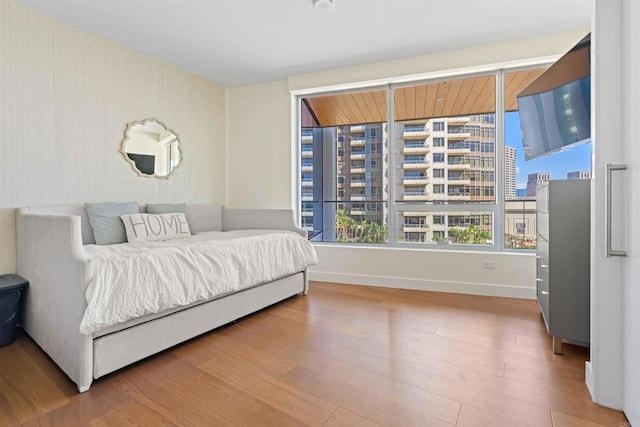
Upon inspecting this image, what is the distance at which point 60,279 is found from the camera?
174 cm

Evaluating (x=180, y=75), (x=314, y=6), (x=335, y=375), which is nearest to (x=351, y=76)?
(x=314, y=6)

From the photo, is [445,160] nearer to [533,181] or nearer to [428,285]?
[533,181]

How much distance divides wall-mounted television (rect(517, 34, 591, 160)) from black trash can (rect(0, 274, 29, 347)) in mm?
3697

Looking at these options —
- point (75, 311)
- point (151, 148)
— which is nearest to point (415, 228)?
point (151, 148)

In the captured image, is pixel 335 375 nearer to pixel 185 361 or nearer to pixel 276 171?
pixel 185 361

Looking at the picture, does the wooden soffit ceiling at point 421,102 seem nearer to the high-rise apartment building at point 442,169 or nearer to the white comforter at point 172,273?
the high-rise apartment building at point 442,169

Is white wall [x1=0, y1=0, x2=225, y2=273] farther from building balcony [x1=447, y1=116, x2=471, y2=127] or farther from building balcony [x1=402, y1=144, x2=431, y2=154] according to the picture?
building balcony [x1=447, y1=116, x2=471, y2=127]

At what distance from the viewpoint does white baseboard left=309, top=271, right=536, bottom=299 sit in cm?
314

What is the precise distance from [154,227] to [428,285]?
2670 mm

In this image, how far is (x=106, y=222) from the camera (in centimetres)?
271

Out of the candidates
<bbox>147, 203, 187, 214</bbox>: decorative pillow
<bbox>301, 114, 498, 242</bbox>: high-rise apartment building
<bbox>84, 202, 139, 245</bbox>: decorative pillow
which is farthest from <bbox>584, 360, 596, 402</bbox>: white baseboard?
<bbox>147, 203, 187, 214</bbox>: decorative pillow

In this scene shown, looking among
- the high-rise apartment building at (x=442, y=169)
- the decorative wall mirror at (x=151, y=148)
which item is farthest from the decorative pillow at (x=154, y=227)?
the high-rise apartment building at (x=442, y=169)

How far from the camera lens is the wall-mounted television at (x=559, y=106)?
2.09 m

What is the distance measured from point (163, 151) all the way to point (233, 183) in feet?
3.33
